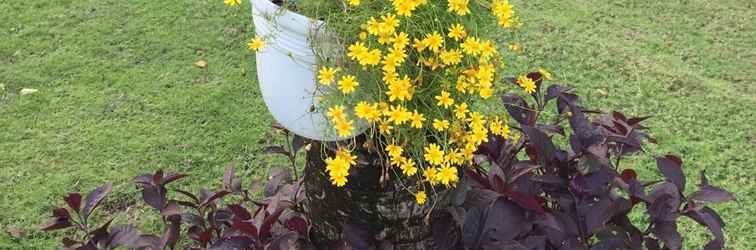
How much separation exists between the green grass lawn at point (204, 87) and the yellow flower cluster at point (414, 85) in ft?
6.09

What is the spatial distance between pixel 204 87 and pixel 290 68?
247cm

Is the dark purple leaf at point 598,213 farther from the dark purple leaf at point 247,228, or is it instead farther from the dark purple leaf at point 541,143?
the dark purple leaf at point 247,228

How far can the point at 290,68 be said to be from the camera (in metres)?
1.70

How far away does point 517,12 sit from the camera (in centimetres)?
480

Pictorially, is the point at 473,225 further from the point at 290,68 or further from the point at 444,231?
the point at 290,68

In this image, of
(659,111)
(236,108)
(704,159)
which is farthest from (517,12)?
(236,108)

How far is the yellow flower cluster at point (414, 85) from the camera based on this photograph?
1579 millimetres

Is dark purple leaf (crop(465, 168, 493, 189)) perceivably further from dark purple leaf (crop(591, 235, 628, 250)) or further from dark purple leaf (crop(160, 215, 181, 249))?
dark purple leaf (crop(160, 215, 181, 249))

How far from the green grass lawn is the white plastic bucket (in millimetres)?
1726

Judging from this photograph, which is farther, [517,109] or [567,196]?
[517,109]

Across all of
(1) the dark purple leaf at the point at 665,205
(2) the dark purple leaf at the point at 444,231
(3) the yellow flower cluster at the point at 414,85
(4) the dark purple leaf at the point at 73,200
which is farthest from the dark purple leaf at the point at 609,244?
(4) the dark purple leaf at the point at 73,200

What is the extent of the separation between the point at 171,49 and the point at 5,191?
1348 millimetres

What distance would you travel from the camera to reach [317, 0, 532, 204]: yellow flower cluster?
158 cm

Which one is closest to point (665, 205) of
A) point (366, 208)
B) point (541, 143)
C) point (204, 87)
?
point (541, 143)
